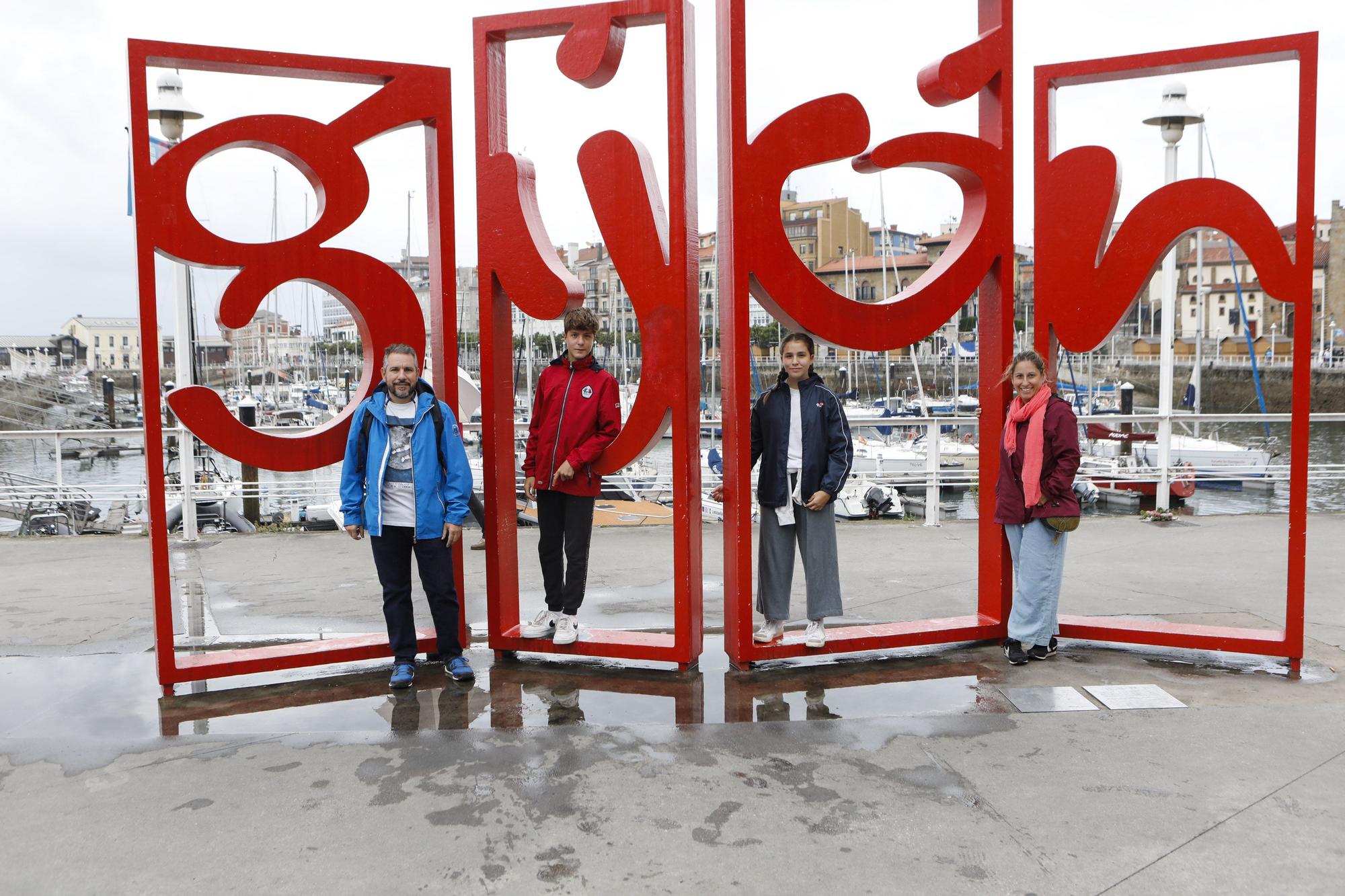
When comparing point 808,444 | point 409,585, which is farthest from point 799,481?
point 409,585

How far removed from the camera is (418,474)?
4.79 m

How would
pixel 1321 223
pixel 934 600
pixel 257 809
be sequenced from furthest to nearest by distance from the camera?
pixel 1321 223 → pixel 934 600 → pixel 257 809

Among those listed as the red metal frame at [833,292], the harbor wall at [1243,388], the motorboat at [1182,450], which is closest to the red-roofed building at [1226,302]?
the harbor wall at [1243,388]

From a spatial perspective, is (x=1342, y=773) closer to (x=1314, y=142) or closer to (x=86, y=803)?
(x=1314, y=142)

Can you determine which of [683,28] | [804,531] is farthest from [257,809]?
[683,28]

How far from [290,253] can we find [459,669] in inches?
84.4

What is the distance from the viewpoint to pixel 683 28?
15.4 ft

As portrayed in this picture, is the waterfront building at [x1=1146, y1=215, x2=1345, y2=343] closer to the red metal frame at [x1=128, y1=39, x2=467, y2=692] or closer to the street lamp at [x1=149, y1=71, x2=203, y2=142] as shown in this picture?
the street lamp at [x1=149, y1=71, x2=203, y2=142]

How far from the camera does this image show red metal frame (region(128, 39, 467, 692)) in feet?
15.2

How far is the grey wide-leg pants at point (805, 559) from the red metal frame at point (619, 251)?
358mm

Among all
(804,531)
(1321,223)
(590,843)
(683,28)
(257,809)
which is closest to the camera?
(590,843)

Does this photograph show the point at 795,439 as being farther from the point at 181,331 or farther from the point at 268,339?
the point at 268,339

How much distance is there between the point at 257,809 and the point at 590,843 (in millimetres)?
1155

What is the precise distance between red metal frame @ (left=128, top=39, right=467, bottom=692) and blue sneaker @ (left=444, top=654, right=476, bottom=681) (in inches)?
9.0
